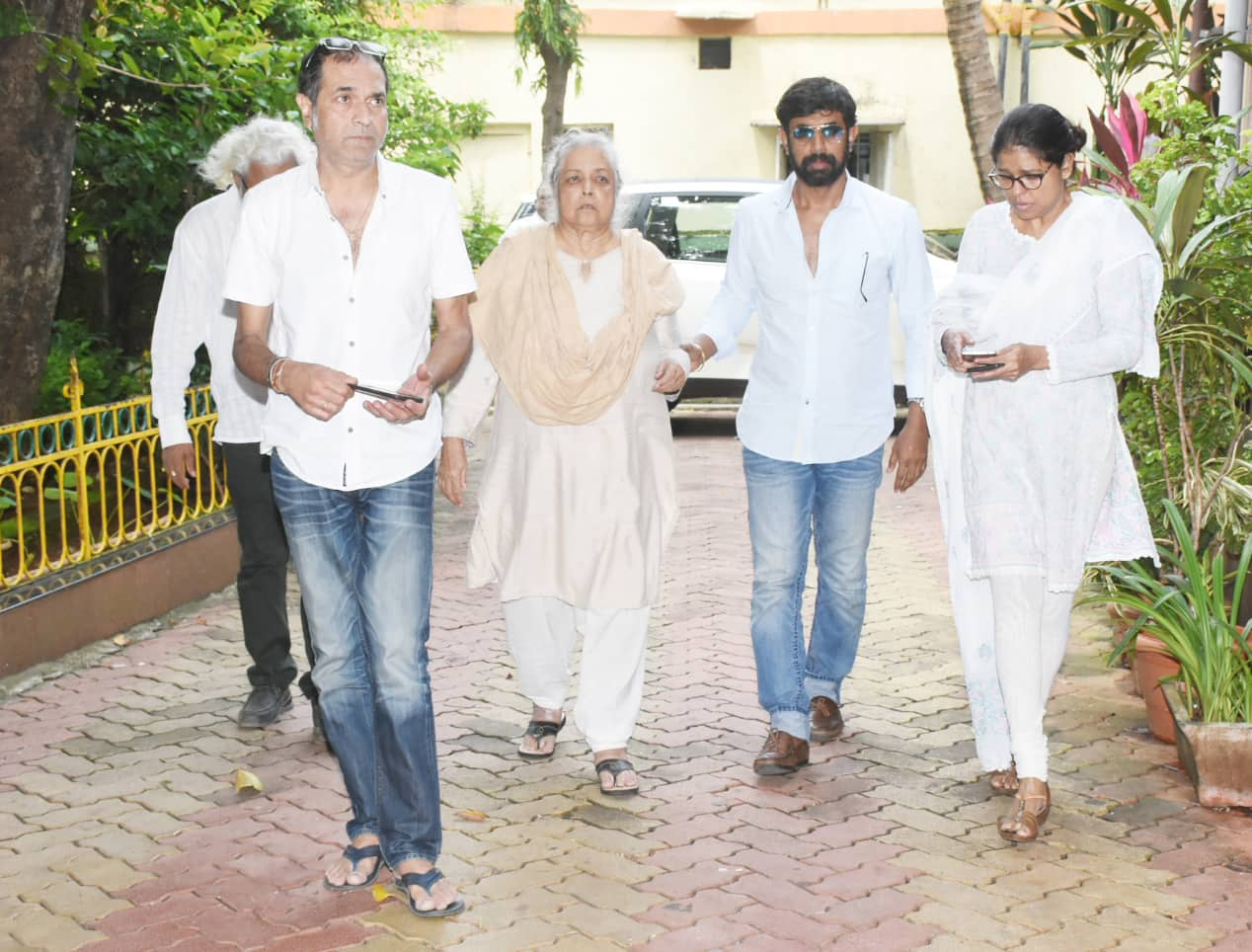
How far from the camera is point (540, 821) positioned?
497 centimetres

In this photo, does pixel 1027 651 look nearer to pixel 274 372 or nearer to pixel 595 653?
pixel 595 653

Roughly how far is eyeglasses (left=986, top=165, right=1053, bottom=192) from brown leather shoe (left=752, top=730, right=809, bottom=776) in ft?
6.09

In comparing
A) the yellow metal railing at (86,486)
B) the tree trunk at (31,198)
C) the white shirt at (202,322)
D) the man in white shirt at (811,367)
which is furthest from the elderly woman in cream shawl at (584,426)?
the tree trunk at (31,198)

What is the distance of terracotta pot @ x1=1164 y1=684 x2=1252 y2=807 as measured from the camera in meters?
4.96

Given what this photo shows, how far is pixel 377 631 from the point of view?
4.24 m

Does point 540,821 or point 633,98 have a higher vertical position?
point 633,98

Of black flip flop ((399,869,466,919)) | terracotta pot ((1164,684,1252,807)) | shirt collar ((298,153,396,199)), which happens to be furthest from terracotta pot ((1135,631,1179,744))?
shirt collar ((298,153,396,199))

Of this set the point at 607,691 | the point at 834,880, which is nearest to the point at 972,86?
the point at 607,691

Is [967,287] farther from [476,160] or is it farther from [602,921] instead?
[476,160]

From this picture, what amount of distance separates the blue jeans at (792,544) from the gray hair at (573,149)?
0.97 metres

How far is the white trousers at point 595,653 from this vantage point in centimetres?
533

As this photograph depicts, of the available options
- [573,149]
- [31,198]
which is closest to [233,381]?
[573,149]

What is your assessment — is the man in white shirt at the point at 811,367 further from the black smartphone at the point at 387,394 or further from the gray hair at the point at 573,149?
the black smartphone at the point at 387,394

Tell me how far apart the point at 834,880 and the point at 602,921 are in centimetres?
67
